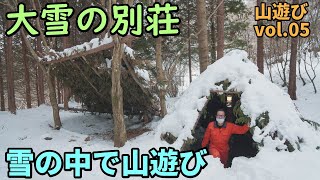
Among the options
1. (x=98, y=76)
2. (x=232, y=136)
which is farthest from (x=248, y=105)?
(x=98, y=76)

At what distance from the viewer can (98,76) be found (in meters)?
9.21

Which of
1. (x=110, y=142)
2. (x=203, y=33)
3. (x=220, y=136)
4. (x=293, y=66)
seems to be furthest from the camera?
(x=293, y=66)

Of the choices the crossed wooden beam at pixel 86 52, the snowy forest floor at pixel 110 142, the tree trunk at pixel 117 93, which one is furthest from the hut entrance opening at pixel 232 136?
the crossed wooden beam at pixel 86 52

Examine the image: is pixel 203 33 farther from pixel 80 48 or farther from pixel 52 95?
pixel 52 95

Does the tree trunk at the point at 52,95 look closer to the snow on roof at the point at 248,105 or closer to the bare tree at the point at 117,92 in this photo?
the bare tree at the point at 117,92

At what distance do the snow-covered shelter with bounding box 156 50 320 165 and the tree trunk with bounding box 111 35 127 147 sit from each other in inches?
59.5

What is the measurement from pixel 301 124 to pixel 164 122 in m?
2.76

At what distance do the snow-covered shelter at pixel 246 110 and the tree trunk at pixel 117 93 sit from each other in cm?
151

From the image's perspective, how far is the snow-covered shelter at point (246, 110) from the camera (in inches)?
208

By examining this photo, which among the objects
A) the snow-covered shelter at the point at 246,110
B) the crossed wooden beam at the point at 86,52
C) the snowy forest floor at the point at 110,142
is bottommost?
the snowy forest floor at the point at 110,142

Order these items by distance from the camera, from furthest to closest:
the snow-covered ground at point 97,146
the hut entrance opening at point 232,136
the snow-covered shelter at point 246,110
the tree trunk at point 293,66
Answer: the tree trunk at point 293,66 → the hut entrance opening at point 232,136 → the snow-covered shelter at point 246,110 → the snow-covered ground at point 97,146

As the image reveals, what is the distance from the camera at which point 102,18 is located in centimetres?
635

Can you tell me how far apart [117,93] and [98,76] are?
7.50ft

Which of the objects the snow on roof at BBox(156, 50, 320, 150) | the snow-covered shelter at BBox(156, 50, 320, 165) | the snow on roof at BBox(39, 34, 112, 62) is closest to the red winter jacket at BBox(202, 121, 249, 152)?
the snow-covered shelter at BBox(156, 50, 320, 165)
